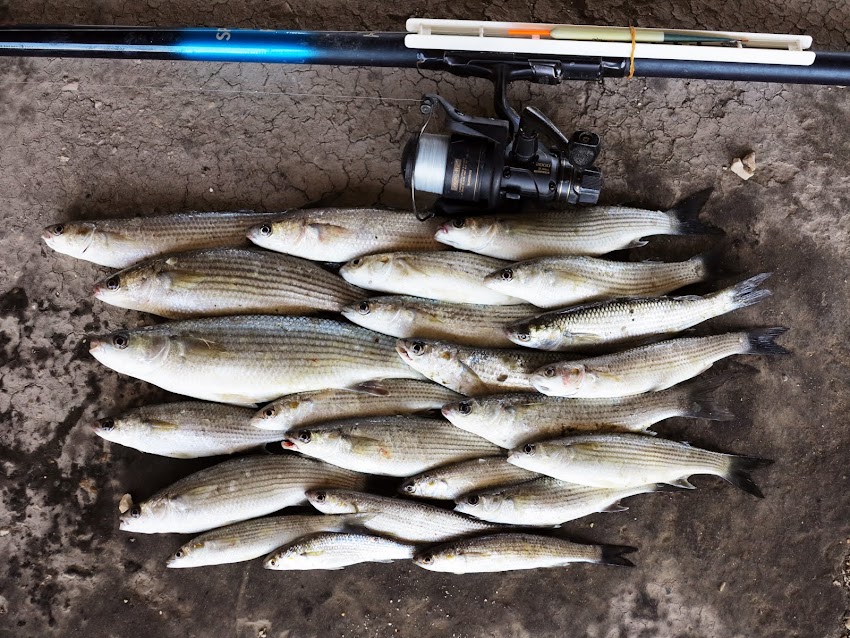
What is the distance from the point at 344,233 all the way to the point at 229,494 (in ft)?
5.48

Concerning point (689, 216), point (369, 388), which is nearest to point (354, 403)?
point (369, 388)

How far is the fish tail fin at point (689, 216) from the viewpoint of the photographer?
3.70 metres

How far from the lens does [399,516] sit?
11.5 ft

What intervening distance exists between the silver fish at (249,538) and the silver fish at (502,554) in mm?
562

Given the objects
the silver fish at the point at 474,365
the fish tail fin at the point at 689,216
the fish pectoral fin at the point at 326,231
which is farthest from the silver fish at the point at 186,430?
the fish tail fin at the point at 689,216

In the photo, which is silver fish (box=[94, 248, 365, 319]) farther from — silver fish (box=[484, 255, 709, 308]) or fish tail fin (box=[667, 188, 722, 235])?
fish tail fin (box=[667, 188, 722, 235])

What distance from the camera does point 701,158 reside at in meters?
3.96

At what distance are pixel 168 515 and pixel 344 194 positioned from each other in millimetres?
2226

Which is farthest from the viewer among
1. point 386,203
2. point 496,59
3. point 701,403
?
point 386,203

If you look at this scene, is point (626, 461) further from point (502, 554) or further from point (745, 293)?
point (745, 293)

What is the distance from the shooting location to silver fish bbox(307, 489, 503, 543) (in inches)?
136

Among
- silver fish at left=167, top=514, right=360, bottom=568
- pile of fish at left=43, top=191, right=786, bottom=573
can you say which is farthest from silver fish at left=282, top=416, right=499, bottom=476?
silver fish at left=167, top=514, right=360, bottom=568

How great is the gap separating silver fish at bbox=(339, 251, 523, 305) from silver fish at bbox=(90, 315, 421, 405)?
0.34 m

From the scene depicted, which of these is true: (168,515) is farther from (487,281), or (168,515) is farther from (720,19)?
(720,19)
